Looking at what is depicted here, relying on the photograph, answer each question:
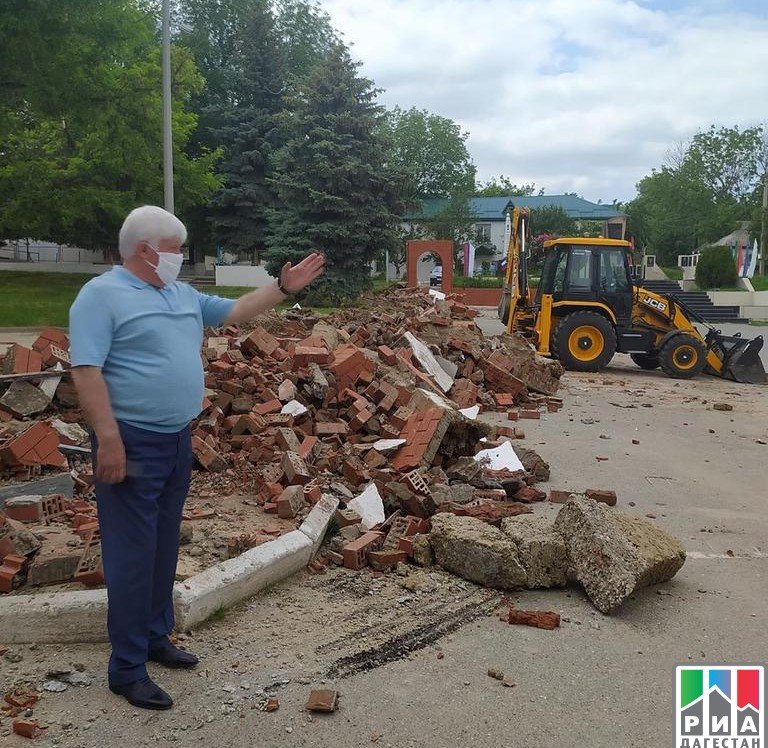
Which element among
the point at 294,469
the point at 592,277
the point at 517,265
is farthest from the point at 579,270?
the point at 294,469

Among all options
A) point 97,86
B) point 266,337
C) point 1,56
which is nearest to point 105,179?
point 97,86

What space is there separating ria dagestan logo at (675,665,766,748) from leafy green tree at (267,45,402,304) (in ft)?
77.5

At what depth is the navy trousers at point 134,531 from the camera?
3.13 meters

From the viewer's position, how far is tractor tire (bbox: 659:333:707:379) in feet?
48.2

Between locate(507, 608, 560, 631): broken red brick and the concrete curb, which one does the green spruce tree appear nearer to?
the concrete curb

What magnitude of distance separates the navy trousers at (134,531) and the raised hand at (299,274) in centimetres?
87

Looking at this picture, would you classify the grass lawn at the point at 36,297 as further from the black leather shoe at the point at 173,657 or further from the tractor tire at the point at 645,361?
the black leather shoe at the point at 173,657

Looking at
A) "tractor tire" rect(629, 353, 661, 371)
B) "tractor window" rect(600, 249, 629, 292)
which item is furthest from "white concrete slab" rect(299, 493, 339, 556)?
"tractor tire" rect(629, 353, 661, 371)

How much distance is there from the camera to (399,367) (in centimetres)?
988

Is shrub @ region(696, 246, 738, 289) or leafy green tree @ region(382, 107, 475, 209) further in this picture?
leafy green tree @ region(382, 107, 475, 209)

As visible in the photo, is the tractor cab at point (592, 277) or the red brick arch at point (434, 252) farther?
the red brick arch at point (434, 252)

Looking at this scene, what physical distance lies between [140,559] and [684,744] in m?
2.45

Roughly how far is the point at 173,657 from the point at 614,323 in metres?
13.1

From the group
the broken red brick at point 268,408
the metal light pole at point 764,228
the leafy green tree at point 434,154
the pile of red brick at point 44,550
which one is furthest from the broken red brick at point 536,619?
the leafy green tree at point 434,154
